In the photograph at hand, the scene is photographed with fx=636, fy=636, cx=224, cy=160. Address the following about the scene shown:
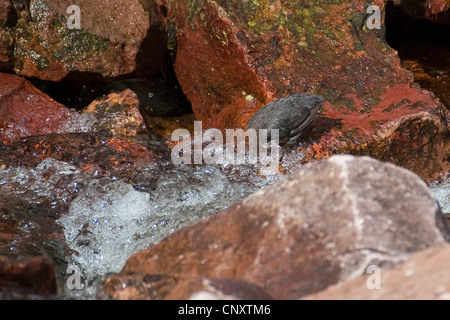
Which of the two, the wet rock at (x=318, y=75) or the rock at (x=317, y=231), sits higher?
the wet rock at (x=318, y=75)

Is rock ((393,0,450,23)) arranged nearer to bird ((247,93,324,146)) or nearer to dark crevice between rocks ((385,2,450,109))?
dark crevice between rocks ((385,2,450,109))

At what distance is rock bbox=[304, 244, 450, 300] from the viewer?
1.77m

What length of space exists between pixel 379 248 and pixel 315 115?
74.0 inches

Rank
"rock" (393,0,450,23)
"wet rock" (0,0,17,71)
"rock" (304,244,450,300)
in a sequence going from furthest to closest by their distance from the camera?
"rock" (393,0,450,23)
"wet rock" (0,0,17,71)
"rock" (304,244,450,300)

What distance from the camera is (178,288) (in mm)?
2133

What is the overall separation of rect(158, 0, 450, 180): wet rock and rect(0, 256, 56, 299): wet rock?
192 cm

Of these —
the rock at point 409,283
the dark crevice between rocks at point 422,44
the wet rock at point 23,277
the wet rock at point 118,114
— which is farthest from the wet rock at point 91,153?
the dark crevice between rocks at point 422,44

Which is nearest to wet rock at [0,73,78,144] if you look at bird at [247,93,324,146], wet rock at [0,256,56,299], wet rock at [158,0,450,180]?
wet rock at [158,0,450,180]

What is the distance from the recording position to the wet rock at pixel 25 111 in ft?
14.0

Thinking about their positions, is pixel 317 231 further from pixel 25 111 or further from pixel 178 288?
pixel 25 111

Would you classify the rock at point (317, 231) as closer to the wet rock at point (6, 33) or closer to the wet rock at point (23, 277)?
the wet rock at point (23, 277)

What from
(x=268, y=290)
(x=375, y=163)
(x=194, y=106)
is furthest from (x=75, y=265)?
(x=194, y=106)

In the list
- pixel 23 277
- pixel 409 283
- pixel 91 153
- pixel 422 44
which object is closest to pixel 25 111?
pixel 91 153

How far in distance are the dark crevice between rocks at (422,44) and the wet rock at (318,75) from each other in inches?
46.3
